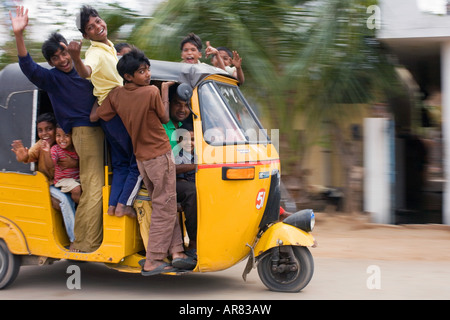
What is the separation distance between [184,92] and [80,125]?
107 centimetres

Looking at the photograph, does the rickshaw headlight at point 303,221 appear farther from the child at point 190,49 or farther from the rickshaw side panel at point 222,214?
the child at point 190,49

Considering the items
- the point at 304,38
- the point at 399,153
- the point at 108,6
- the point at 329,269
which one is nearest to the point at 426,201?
the point at 399,153

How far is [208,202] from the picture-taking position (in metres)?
5.40

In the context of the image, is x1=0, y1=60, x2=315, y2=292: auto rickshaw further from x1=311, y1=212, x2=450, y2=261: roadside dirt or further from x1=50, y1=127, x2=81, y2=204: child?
x1=311, y1=212, x2=450, y2=261: roadside dirt

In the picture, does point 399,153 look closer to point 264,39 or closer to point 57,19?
point 264,39

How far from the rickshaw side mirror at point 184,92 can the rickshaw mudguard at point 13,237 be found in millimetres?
2118

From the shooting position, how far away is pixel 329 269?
22.5 feet

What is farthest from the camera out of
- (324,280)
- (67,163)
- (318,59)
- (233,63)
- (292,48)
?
(292,48)

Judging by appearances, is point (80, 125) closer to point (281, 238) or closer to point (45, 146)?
point (45, 146)

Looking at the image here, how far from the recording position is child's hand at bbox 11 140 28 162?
565 centimetres

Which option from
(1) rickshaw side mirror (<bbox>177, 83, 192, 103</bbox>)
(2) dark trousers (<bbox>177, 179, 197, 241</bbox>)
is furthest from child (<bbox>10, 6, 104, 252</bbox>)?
(1) rickshaw side mirror (<bbox>177, 83, 192, 103</bbox>)

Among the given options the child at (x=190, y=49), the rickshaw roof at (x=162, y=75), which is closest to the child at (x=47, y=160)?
the rickshaw roof at (x=162, y=75)

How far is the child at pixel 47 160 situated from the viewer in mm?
5672

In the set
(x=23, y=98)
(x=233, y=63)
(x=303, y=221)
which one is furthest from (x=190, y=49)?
(x=303, y=221)
